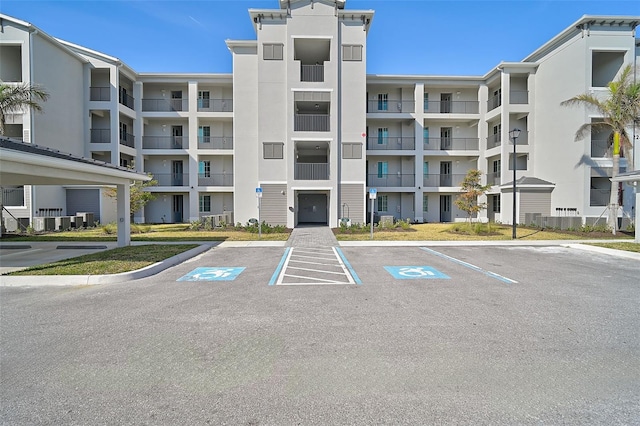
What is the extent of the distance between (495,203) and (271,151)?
1967 cm

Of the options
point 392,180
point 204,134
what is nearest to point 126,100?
point 204,134

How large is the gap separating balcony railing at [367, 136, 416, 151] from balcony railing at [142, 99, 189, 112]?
16523 mm

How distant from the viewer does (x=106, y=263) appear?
9.20 meters

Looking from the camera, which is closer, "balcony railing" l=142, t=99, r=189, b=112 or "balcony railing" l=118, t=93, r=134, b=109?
"balcony railing" l=118, t=93, r=134, b=109

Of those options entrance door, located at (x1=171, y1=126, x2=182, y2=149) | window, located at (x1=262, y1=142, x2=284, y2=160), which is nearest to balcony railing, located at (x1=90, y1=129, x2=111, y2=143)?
entrance door, located at (x1=171, y1=126, x2=182, y2=149)

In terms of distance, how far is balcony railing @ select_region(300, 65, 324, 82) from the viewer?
21.3 m

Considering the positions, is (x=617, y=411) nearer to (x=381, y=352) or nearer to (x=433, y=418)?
(x=433, y=418)

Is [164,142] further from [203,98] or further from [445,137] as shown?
[445,137]

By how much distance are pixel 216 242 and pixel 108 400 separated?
1262cm

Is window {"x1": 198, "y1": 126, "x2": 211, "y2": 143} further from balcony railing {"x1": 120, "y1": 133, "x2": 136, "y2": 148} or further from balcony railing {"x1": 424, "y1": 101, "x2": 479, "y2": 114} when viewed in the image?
balcony railing {"x1": 424, "y1": 101, "x2": 479, "y2": 114}

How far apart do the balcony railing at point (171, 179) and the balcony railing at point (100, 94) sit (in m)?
6.93

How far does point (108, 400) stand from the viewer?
3047 millimetres

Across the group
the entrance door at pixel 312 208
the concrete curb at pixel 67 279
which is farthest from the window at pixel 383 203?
the concrete curb at pixel 67 279

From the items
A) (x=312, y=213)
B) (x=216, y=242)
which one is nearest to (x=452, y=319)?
(x=216, y=242)
